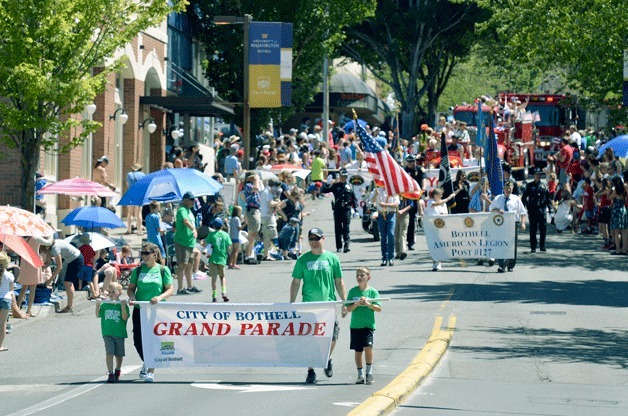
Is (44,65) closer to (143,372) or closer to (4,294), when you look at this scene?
(4,294)

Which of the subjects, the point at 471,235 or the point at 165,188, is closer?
the point at 165,188

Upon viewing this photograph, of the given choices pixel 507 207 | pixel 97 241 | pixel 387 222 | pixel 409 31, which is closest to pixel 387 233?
pixel 387 222

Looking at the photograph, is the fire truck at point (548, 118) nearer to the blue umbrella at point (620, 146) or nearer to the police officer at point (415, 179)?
the blue umbrella at point (620, 146)

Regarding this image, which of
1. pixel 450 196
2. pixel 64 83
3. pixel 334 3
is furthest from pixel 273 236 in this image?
pixel 334 3

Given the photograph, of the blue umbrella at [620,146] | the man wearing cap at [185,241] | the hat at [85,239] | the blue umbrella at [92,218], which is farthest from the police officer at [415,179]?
the hat at [85,239]

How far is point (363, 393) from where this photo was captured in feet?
48.9

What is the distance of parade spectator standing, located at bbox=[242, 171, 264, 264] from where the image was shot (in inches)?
1223

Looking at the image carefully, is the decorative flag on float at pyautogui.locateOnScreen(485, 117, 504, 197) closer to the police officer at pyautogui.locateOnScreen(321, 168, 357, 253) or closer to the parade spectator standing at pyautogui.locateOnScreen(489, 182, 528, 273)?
the parade spectator standing at pyautogui.locateOnScreen(489, 182, 528, 273)

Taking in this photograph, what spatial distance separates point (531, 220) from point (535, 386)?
1658 cm

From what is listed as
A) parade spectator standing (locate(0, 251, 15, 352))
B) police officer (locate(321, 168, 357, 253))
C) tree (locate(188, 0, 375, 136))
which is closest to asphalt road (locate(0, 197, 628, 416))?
parade spectator standing (locate(0, 251, 15, 352))

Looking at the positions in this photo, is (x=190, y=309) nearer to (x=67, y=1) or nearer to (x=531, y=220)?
(x=67, y=1)

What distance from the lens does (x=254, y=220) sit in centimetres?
3106

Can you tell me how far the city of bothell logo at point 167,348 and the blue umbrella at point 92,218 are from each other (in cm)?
935

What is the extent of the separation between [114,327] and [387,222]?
44.8 ft
